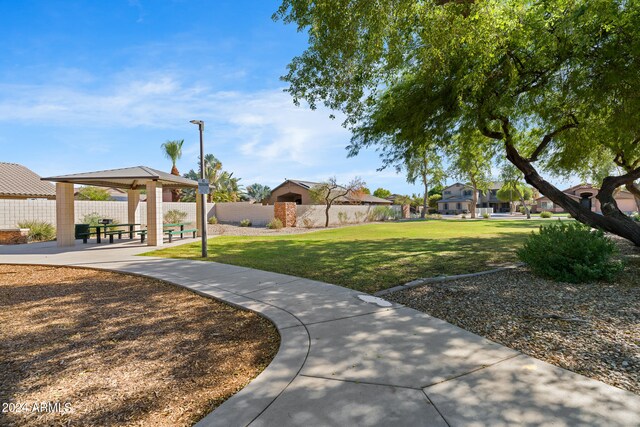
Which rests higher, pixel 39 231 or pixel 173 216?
pixel 173 216

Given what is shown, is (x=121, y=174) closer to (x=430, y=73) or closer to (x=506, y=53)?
(x=430, y=73)

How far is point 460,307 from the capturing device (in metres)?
5.19

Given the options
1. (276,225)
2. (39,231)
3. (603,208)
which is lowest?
(276,225)

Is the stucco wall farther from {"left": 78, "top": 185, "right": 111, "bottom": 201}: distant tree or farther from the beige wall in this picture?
the beige wall

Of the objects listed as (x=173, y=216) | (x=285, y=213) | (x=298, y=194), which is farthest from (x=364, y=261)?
(x=298, y=194)

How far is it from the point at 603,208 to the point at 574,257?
5.35m

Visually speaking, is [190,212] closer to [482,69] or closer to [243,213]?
[243,213]

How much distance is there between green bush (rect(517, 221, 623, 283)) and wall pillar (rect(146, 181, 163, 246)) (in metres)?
12.9

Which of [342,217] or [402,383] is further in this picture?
[342,217]

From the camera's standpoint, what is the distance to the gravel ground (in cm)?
345

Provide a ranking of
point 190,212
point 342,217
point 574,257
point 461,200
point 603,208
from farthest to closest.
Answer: point 461,200
point 342,217
point 190,212
point 603,208
point 574,257

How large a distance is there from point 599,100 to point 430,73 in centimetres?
Answer: 418

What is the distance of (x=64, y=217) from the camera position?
13.9 meters

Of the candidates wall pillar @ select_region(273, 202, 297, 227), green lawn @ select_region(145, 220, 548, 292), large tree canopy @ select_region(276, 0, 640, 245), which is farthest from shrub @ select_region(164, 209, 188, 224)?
large tree canopy @ select_region(276, 0, 640, 245)
